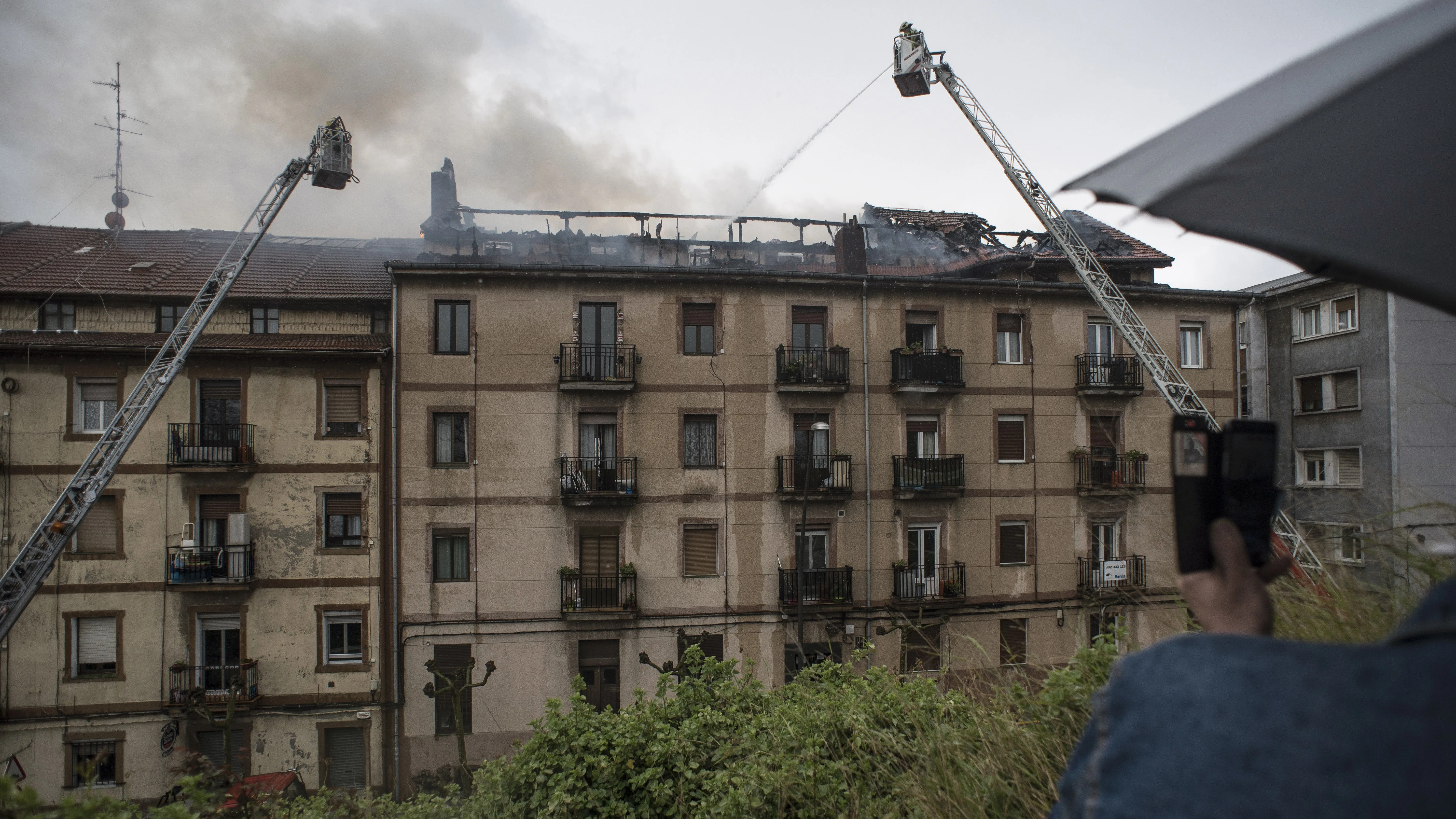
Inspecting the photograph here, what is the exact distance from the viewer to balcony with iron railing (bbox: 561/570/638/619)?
658 inches

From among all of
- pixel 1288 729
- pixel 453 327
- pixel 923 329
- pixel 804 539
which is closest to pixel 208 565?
pixel 453 327

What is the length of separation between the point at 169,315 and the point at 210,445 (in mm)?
3946

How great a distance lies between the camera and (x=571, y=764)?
5.62 metres

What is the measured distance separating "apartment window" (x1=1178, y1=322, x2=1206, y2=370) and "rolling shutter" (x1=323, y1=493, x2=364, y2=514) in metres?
23.3

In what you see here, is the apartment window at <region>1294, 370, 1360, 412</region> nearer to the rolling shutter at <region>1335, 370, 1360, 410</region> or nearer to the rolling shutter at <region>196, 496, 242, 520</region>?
the rolling shutter at <region>1335, 370, 1360, 410</region>

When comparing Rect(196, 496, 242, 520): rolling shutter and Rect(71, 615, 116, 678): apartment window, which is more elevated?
Rect(196, 496, 242, 520): rolling shutter

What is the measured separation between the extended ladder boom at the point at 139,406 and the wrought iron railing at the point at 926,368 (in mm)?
15001

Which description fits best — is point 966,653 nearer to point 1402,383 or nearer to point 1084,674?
point 1084,674

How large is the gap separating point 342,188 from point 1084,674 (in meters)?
19.6

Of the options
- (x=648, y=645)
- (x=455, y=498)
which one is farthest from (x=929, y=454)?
(x=455, y=498)

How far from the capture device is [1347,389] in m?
21.5

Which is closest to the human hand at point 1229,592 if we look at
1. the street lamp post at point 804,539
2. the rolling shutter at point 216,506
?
the street lamp post at point 804,539

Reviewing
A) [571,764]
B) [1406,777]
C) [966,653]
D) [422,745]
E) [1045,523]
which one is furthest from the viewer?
[1045,523]

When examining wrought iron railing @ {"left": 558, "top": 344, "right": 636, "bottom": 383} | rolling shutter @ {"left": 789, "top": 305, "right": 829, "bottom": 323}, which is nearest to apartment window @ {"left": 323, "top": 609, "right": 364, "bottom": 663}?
wrought iron railing @ {"left": 558, "top": 344, "right": 636, "bottom": 383}
